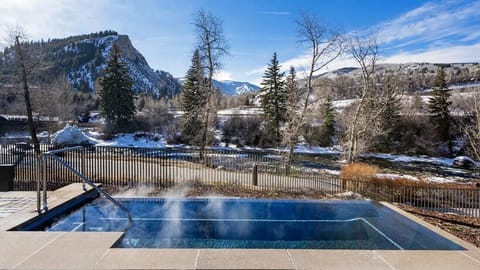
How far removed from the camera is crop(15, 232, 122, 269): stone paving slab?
125 inches

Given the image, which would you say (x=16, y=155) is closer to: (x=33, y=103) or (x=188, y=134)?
(x=33, y=103)

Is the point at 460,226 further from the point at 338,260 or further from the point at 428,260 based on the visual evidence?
the point at 338,260

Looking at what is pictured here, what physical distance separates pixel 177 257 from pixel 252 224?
8.50 feet

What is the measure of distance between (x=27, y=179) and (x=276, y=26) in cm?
1462

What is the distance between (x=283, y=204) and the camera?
6.66m

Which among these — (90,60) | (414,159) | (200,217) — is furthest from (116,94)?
(90,60)

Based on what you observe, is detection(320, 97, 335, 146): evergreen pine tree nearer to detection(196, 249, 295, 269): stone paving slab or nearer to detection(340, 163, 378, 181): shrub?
detection(340, 163, 378, 181): shrub

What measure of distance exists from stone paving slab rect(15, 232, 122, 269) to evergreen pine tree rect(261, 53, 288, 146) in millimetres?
27401

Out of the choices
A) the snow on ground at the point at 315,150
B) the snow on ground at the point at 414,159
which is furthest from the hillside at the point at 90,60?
the snow on ground at the point at 414,159

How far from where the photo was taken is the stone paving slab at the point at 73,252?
3.19 meters

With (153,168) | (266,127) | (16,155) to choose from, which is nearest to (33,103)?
(16,155)

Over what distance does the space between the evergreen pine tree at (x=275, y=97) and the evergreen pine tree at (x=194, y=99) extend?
791 centimetres

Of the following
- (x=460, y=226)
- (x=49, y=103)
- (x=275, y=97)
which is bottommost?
(x=460, y=226)

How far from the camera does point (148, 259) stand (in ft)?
11.1
